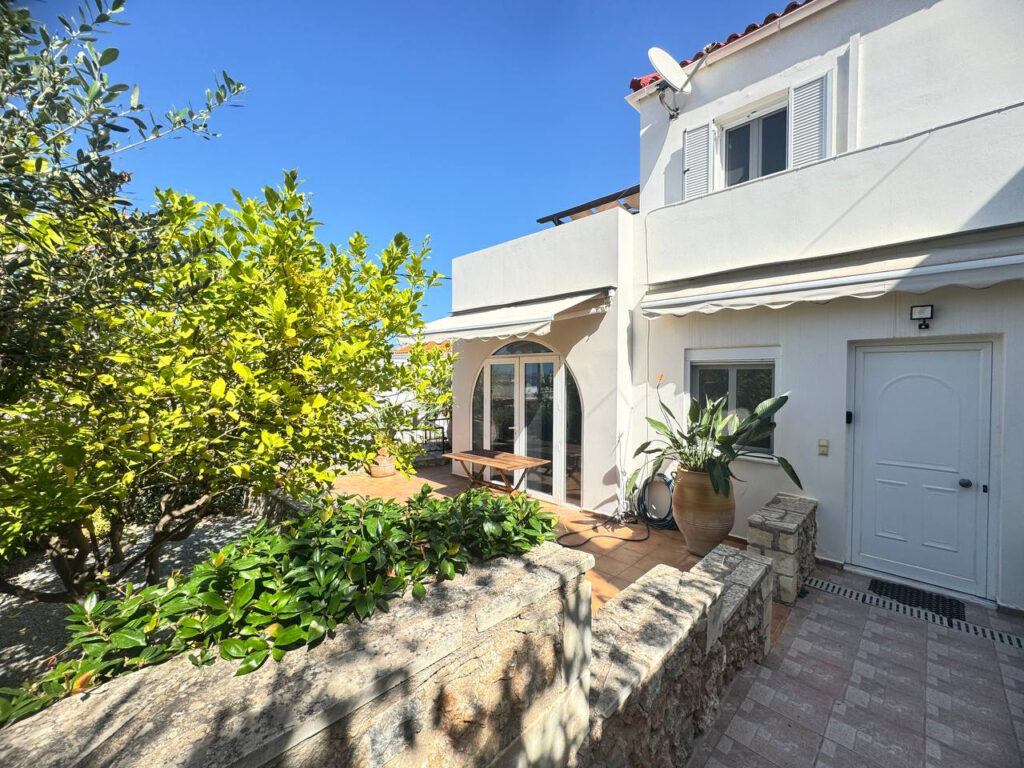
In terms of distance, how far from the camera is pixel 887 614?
739cm

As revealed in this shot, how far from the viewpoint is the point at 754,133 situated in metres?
11.1

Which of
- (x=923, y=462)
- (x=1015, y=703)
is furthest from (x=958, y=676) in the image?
(x=923, y=462)

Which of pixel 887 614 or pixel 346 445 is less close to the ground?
pixel 346 445

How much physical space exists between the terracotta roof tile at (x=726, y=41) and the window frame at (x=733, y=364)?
802cm

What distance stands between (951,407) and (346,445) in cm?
1064

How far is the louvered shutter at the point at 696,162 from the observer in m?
11.3

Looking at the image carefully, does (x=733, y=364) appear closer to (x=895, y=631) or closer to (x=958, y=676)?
(x=895, y=631)

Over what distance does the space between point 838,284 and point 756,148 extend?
507 cm

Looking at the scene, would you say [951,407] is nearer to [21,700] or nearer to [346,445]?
[346,445]

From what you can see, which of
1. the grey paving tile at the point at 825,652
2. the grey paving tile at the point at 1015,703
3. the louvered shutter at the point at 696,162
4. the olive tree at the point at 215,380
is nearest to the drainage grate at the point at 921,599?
the grey paving tile at the point at 1015,703

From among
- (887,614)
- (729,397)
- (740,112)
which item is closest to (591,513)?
(729,397)

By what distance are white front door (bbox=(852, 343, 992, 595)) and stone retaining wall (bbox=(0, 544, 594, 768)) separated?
8.60 m

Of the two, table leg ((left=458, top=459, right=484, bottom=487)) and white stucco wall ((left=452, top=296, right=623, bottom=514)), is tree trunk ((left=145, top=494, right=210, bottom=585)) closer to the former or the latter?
white stucco wall ((left=452, top=296, right=623, bottom=514))

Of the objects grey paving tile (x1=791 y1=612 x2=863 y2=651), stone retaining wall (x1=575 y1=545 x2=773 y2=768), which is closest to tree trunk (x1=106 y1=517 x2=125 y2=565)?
stone retaining wall (x1=575 y1=545 x2=773 y2=768)
